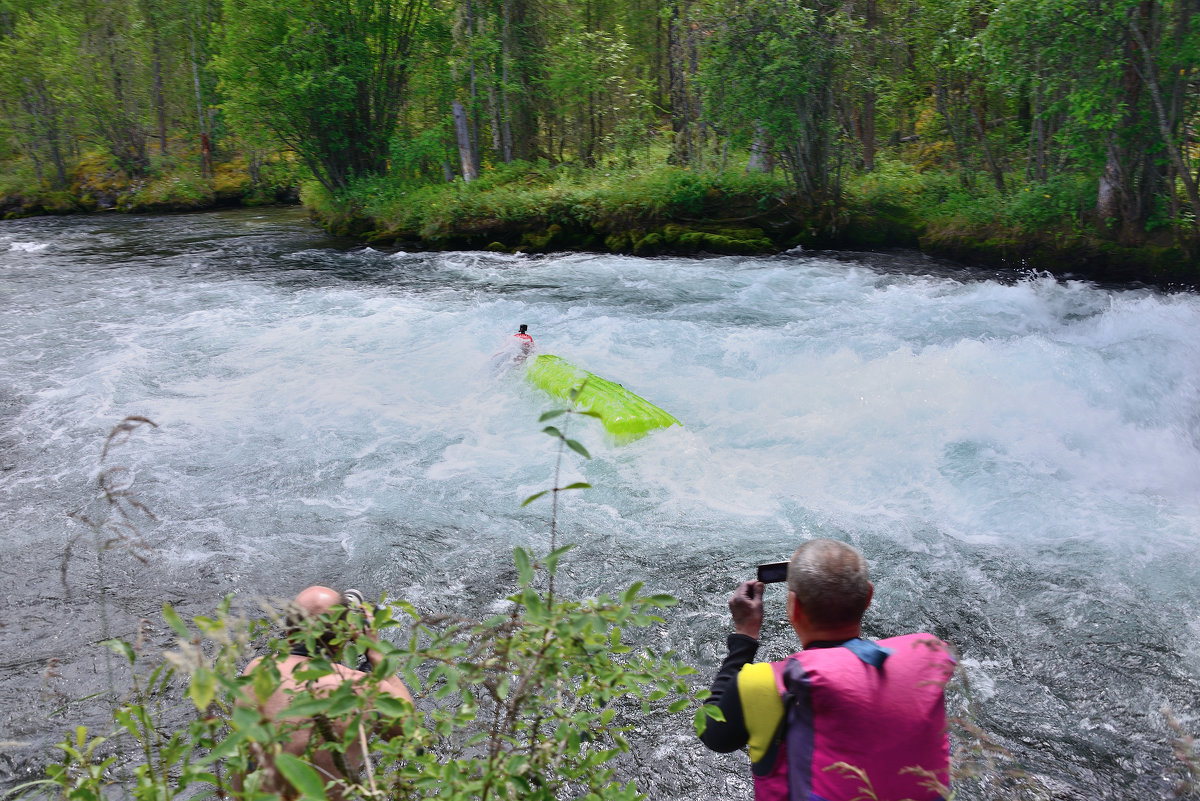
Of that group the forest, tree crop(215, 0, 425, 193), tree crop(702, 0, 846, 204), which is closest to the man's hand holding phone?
the forest

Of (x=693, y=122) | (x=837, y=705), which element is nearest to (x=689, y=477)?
(x=837, y=705)

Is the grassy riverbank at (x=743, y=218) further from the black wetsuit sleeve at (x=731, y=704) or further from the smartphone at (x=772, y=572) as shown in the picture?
the black wetsuit sleeve at (x=731, y=704)

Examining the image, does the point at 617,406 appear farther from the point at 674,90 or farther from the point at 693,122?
the point at 674,90

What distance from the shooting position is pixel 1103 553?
4.70 meters

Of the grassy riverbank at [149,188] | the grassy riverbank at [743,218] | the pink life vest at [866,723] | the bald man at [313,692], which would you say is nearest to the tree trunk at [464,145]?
the grassy riverbank at [743,218]

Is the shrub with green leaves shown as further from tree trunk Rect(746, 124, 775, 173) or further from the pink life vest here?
tree trunk Rect(746, 124, 775, 173)

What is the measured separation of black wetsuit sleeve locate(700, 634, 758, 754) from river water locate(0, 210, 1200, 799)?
55.4 inches

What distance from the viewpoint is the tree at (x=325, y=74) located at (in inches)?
681

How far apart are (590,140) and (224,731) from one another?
2156 cm

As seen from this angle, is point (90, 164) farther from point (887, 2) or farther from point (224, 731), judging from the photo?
point (224, 731)

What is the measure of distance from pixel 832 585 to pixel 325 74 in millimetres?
18498

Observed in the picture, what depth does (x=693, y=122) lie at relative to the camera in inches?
692

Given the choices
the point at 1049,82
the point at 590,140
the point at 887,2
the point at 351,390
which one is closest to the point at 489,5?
the point at 590,140

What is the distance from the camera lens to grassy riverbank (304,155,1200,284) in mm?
11930
